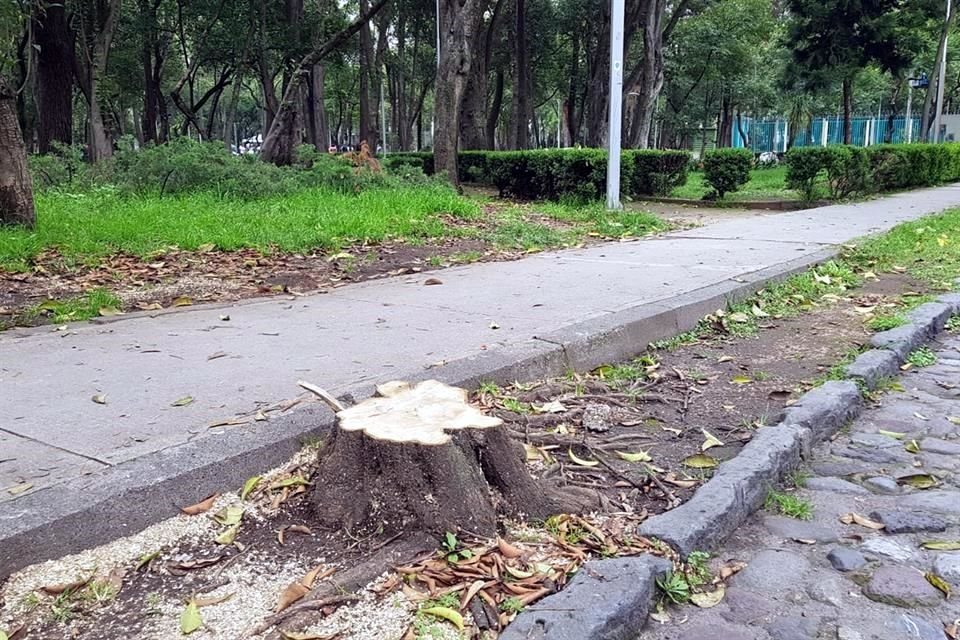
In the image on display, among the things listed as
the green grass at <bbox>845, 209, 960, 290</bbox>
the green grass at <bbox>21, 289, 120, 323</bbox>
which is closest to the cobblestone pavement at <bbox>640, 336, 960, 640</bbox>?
the green grass at <bbox>845, 209, 960, 290</bbox>

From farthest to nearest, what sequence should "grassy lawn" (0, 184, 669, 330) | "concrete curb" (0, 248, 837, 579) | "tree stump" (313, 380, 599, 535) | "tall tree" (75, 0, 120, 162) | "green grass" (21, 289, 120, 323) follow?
"tall tree" (75, 0, 120, 162)
"grassy lawn" (0, 184, 669, 330)
"green grass" (21, 289, 120, 323)
"tree stump" (313, 380, 599, 535)
"concrete curb" (0, 248, 837, 579)

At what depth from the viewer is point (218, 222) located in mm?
8641

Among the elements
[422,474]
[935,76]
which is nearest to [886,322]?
[422,474]

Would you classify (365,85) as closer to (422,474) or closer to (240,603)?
(422,474)

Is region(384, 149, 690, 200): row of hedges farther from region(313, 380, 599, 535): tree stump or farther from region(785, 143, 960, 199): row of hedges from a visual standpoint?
region(313, 380, 599, 535): tree stump

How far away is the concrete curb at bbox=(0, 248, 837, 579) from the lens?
2.33m

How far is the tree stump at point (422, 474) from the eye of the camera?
2521mm

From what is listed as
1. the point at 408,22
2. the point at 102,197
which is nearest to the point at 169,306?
the point at 102,197

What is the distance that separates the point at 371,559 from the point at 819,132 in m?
57.6

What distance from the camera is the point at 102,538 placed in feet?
8.03

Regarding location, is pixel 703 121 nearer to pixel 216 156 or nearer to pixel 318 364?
pixel 216 156

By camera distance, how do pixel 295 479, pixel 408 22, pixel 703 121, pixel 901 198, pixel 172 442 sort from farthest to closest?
pixel 703 121, pixel 408 22, pixel 901 198, pixel 172 442, pixel 295 479

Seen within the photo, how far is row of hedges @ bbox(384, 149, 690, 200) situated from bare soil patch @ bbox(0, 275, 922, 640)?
12093mm

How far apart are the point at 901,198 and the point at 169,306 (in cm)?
1533
